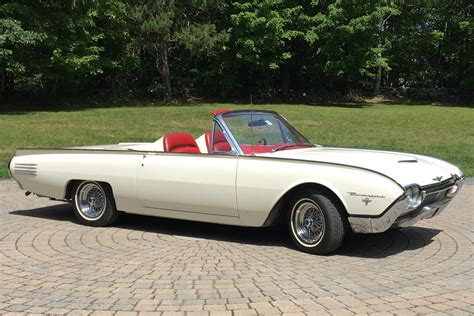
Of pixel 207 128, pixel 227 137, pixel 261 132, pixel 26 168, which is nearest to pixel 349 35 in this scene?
pixel 207 128

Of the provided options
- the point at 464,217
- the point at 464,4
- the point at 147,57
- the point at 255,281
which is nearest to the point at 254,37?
the point at 147,57

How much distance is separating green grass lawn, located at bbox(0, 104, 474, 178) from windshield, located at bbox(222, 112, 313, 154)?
583cm

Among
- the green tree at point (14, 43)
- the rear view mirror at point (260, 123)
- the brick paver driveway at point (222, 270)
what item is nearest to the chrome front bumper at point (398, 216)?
the brick paver driveway at point (222, 270)

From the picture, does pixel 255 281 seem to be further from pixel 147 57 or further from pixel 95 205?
pixel 147 57

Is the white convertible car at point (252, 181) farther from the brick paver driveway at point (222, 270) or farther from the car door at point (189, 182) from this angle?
the brick paver driveway at point (222, 270)

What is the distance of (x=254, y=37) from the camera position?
126 feet

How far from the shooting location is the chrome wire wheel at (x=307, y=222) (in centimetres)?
539

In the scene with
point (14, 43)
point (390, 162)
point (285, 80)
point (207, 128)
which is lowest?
point (207, 128)

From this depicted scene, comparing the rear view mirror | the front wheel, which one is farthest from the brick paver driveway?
the rear view mirror

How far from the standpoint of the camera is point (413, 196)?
5121mm

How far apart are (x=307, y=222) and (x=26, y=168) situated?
3948 millimetres

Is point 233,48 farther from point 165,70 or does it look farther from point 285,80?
point 285,80

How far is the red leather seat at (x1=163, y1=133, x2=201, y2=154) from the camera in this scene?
665cm

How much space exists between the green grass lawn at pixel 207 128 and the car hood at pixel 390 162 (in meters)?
5.62
